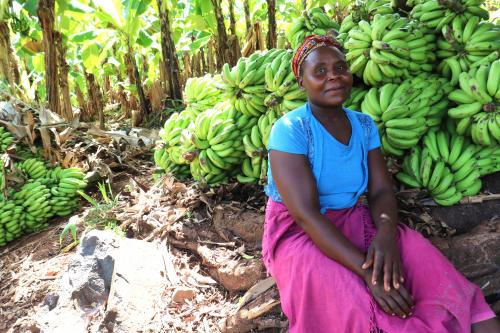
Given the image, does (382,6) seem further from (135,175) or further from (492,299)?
(135,175)

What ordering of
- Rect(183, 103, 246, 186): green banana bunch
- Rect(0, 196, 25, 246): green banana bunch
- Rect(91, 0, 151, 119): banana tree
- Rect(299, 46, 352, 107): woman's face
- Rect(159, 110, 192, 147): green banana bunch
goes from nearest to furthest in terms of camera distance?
Rect(299, 46, 352, 107): woman's face, Rect(183, 103, 246, 186): green banana bunch, Rect(159, 110, 192, 147): green banana bunch, Rect(0, 196, 25, 246): green banana bunch, Rect(91, 0, 151, 119): banana tree

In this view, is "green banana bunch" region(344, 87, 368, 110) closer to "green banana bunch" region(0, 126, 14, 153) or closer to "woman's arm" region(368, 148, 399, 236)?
"woman's arm" region(368, 148, 399, 236)

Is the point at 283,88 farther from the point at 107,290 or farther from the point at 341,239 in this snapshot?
the point at 107,290

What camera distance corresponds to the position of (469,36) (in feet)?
8.70

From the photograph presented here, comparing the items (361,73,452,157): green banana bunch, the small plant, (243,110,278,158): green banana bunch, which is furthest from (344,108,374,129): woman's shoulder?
the small plant

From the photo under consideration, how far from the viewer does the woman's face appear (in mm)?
2047

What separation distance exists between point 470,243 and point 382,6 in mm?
1750

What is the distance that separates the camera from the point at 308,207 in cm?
196

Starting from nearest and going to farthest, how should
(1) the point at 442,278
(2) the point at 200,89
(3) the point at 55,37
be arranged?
(1) the point at 442,278
(2) the point at 200,89
(3) the point at 55,37

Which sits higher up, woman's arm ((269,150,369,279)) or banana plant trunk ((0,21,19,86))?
banana plant trunk ((0,21,19,86))

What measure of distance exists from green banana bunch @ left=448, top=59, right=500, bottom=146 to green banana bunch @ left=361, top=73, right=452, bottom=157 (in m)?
0.12

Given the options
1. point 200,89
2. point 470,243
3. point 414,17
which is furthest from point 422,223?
point 200,89

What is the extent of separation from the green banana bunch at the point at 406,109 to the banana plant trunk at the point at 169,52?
13.5 ft

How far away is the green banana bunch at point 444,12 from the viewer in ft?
8.93
